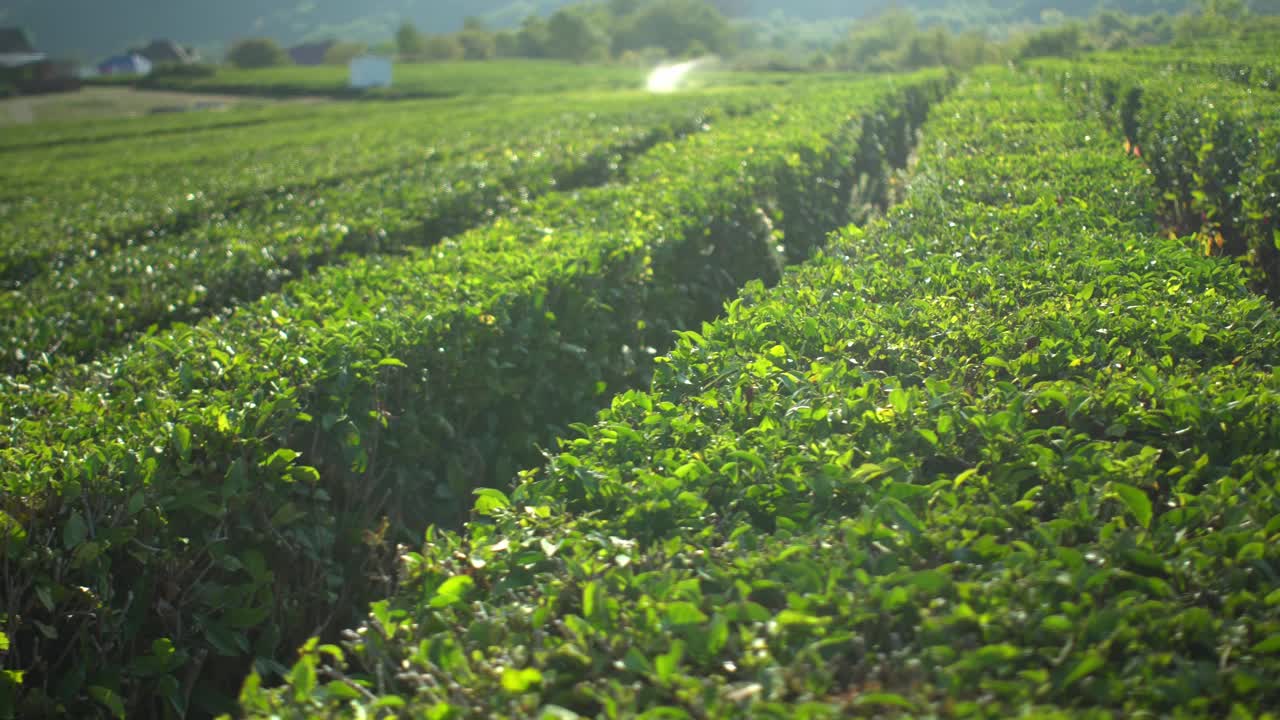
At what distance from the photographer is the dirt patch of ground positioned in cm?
4384

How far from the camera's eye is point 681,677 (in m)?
1.76

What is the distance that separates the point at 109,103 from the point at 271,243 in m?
52.0

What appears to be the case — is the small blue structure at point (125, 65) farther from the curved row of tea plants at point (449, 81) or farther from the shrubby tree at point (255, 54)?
the curved row of tea plants at point (449, 81)

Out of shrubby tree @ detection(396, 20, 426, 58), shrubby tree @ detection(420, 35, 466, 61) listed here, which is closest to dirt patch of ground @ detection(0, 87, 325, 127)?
shrubby tree @ detection(420, 35, 466, 61)

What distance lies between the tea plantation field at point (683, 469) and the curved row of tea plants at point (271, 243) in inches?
3.0

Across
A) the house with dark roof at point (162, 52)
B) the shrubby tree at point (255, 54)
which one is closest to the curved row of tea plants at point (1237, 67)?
the shrubby tree at point (255, 54)

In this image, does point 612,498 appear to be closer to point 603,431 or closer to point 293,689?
point 603,431

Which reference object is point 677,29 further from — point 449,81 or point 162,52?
point 162,52

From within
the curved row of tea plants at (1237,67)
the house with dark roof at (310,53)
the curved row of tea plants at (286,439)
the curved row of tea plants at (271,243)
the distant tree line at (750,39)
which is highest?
the house with dark roof at (310,53)

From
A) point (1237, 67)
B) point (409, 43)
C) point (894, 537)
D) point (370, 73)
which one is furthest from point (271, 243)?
point (409, 43)

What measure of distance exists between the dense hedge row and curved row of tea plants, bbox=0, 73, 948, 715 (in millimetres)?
4040

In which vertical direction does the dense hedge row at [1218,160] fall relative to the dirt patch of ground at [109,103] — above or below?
below

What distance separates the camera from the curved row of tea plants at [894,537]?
176cm

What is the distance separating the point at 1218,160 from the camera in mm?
7238
